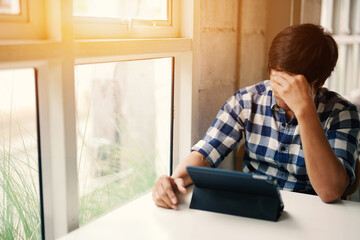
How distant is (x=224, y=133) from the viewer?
1851mm

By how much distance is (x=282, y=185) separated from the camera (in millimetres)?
1789

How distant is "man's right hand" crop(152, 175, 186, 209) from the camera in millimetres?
1401

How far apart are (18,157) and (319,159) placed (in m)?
1.04

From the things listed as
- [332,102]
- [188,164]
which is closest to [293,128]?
[332,102]

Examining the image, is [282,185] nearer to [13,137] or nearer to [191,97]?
[191,97]

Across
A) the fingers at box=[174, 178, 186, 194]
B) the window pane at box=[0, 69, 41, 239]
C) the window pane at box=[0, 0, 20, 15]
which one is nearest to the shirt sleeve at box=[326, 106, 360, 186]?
the fingers at box=[174, 178, 186, 194]

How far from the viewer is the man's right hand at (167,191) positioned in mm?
1401

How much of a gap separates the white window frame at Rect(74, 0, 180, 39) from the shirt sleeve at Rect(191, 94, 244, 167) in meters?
0.42

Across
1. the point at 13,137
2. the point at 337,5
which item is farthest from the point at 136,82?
the point at 337,5

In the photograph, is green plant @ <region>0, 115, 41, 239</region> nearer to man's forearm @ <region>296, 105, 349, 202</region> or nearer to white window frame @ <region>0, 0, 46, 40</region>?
white window frame @ <region>0, 0, 46, 40</region>

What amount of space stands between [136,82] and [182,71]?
25 cm

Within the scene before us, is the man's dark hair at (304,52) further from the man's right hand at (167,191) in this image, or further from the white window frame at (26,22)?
the white window frame at (26,22)

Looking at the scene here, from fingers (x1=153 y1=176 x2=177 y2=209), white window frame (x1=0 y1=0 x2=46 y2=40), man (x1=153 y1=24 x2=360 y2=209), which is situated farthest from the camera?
man (x1=153 y1=24 x2=360 y2=209)

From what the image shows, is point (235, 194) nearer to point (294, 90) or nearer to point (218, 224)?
point (218, 224)
